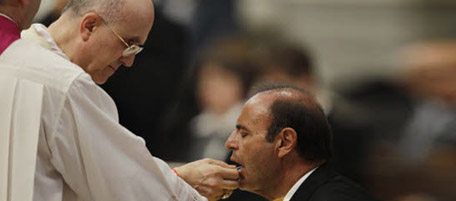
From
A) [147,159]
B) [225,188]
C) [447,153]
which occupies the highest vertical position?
[147,159]

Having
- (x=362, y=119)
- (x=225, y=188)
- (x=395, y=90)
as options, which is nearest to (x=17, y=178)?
(x=225, y=188)

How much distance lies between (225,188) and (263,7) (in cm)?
446

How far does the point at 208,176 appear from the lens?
12.4 ft

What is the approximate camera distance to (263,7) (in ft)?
26.5

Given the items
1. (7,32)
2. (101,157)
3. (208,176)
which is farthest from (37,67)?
(208,176)

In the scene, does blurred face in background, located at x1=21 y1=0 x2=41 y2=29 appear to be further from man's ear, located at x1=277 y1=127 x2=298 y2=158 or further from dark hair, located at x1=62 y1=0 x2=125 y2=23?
man's ear, located at x1=277 y1=127 x2=298 y2=158

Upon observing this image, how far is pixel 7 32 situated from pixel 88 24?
550 millimetres

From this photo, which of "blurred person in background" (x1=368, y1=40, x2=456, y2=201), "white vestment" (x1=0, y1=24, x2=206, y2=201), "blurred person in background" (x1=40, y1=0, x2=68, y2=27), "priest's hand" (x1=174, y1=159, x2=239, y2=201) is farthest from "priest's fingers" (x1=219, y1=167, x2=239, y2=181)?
"blurred person in background" (x1=40, y1=0, x2=68, y2=27)

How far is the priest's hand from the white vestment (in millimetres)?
495

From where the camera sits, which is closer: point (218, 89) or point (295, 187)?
point (295, 187)

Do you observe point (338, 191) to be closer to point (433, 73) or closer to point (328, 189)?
point (328, 189)

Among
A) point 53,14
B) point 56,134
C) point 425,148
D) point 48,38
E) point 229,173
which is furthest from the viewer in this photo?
point 425,148

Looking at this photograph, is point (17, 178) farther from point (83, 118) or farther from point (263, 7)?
point (263, 7)

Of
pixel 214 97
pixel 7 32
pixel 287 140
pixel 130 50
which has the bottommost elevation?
pixel 214 97
